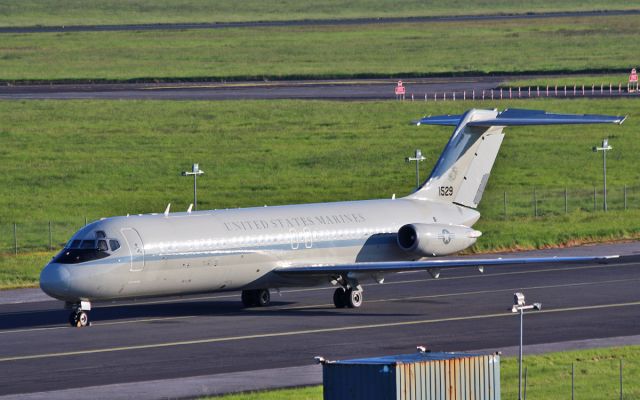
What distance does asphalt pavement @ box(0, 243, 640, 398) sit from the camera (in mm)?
32969

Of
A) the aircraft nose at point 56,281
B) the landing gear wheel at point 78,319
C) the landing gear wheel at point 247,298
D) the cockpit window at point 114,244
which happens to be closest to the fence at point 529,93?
the landing gear wheel at point 247,298

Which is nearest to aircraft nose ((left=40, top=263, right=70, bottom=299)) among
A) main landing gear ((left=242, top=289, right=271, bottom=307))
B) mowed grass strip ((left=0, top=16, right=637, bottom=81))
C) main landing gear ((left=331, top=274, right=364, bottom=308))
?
main landing gear ((left=242, top=289, right=271, bottom=307))

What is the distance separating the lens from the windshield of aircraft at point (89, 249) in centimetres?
3875

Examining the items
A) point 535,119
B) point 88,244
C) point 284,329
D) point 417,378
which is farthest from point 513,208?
point 417,378

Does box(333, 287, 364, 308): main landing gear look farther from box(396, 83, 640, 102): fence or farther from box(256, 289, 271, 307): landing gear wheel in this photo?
box(396, 83, 640, 102): fence

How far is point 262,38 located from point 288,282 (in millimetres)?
127857

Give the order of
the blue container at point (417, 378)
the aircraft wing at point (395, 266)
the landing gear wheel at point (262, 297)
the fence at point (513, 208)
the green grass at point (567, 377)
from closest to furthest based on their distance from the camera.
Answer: the blue container at point (417, 378), the green grass at point (567, 377), the aircraft wing at point (395, 266), the landing gear wheel at point (262, 297), the fence at point (513, 208)

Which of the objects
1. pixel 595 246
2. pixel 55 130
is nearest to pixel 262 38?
pixel 55 130

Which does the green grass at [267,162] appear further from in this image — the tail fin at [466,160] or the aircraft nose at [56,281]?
the aircraft nose at [56,281]

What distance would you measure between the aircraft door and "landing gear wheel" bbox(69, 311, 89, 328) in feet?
6.84

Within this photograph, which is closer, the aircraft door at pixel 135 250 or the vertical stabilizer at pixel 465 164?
the aircraft door at pixel 135 250

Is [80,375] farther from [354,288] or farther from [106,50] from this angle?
[106,50]

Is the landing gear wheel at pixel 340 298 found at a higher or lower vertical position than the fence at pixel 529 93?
lower

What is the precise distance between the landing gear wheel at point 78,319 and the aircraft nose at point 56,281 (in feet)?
4.47
